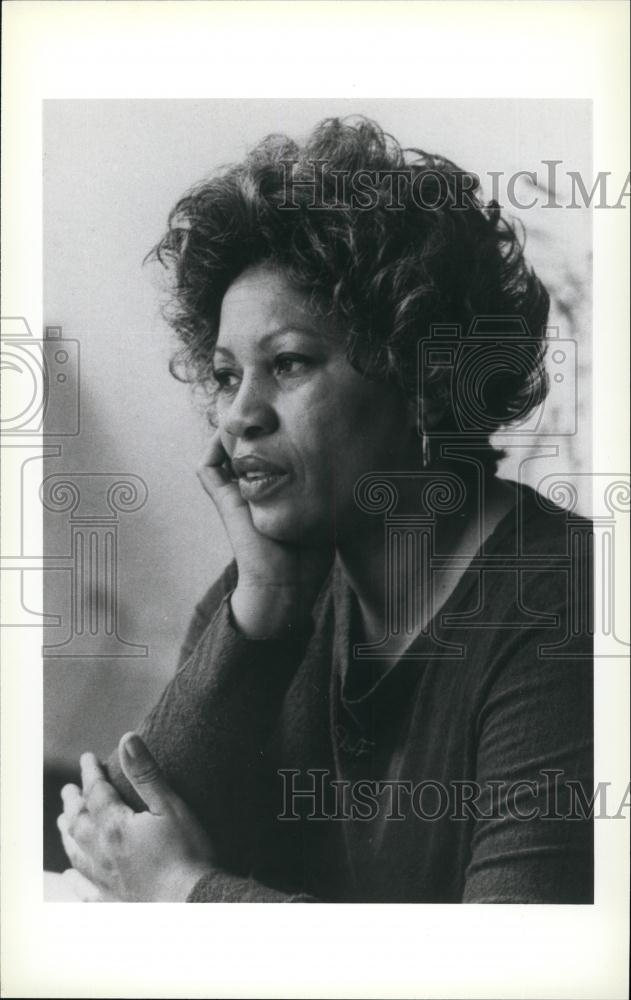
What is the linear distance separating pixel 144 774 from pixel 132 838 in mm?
184

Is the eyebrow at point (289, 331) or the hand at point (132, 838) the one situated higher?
the eyebrow at point (289, 331)

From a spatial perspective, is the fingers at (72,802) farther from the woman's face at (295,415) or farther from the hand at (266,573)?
the woman's face at (295,415)

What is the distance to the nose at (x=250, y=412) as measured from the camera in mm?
2822

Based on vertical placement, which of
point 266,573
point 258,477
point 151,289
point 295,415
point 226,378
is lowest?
point 266,573

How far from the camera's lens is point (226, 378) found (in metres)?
2.85

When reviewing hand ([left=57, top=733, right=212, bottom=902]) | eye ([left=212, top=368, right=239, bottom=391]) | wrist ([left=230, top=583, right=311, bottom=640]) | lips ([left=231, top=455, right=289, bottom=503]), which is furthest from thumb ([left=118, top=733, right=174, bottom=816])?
eye ([left=212, top=368, right=239, bottom=391])

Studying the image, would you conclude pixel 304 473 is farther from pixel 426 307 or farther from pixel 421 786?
pixel 421 786

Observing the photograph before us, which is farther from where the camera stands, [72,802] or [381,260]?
[72,802]

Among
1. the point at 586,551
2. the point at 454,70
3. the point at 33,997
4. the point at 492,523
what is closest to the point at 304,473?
the point at 492,523

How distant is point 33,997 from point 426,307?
2265 millimetres

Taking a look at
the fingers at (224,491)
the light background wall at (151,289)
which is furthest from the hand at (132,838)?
the fingers at (224,491)

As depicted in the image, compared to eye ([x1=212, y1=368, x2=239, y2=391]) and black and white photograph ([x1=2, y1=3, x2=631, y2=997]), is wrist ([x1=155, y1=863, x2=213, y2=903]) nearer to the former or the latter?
black and white photograph ([x1=2, y1=3, x2=631, y2=997])

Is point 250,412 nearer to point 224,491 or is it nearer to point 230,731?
point 224,491

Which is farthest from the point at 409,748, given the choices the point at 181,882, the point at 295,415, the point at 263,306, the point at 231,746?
the point at 263,306
